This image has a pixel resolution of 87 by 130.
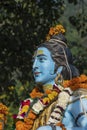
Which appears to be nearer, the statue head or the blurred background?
the statue head

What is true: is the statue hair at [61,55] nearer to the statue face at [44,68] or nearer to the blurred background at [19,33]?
the statue face at [44,68]

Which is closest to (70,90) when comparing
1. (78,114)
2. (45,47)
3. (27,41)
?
(78,114)

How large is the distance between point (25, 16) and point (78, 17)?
1196 millimetres

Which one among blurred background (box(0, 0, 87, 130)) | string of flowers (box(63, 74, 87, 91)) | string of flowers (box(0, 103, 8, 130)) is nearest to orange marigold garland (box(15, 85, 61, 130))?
string of flowers (box(0, 103, 8, 130))

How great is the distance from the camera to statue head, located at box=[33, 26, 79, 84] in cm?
578

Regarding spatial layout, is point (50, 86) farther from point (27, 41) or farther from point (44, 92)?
point (27, 41)

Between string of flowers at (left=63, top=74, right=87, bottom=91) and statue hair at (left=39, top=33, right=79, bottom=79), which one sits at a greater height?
statue hair at (left=39, top=33, right=79, bottom=79)

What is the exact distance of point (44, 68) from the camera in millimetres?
5777

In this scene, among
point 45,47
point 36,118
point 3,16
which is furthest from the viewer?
point 3,16

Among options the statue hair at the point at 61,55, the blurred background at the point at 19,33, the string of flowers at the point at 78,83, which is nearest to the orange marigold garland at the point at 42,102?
the string of flowers at the point at 78,83

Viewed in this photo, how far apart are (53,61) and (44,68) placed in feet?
0.45

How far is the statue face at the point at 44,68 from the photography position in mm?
5770

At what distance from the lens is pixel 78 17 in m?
10.8

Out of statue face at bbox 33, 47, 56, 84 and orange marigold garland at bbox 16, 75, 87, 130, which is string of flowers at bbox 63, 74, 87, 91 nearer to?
orange marigold garland at bbox 16, 75, 87, 130
